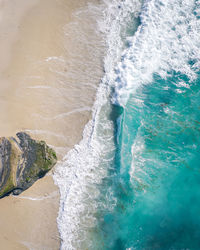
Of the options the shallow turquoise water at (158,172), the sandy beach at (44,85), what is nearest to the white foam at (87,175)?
the sandy beach at (44,85)

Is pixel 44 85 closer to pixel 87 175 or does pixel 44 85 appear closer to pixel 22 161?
pixel 22 161

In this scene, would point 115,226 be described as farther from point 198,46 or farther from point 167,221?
point 198,46

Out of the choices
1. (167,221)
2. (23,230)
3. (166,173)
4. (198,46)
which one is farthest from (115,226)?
(198,46)

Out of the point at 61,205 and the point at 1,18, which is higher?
the point at 1,18

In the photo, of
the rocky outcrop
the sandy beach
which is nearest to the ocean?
the sandy beach

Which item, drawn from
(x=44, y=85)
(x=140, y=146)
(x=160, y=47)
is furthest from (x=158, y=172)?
(x=44, y=85)

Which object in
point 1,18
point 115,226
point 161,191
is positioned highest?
point 1,18

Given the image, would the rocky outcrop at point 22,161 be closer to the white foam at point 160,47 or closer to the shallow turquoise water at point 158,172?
the shallow turquoise water at point 158,172
